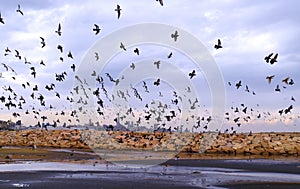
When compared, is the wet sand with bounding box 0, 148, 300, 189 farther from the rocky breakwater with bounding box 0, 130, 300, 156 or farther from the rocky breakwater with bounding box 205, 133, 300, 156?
the rocky breakwater with bounding box 0, 130, 300, 156

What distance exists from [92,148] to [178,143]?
930cm

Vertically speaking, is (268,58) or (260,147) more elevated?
(268,58)

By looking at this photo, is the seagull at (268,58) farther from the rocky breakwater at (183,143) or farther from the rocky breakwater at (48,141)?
the rocky breakwater at (48,141)

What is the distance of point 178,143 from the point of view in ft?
167

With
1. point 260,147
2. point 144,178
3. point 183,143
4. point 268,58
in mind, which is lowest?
point 144,178

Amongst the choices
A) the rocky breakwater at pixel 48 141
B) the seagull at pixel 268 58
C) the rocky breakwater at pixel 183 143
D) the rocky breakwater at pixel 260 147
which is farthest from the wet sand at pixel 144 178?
the rocky breakwater at pixel 48 141

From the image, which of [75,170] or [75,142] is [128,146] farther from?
[75,170]

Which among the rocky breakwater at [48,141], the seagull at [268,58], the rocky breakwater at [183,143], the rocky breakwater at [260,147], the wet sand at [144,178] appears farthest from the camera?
the rocky breakwater at [48,141]

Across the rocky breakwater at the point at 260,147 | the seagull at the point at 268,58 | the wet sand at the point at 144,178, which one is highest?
the seagull at the point at 268,58

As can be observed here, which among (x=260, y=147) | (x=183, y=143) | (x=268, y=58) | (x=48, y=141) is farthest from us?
(x=48, y=141)

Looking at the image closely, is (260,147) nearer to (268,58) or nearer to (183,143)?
(183,143)

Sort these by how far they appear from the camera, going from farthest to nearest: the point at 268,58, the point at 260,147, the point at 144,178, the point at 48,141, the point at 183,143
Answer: the point at 48,141, the point at 183,143, the point at 260,147, the point at 268,58, the point at 144,178

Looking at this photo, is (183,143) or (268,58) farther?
(183,143)

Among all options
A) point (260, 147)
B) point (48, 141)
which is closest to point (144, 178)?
point (260, 147)
